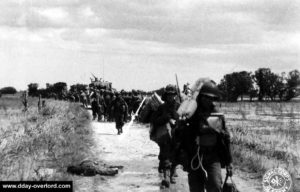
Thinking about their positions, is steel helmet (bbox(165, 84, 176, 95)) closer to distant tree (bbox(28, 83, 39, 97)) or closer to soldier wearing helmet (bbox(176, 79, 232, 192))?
soldier wearing helmet (bbox(176, 79, 232, 192))

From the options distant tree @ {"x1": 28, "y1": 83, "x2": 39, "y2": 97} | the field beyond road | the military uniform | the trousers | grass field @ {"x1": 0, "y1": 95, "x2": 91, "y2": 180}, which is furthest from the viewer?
distant tree @ {"x1": 28, "y1": 83, "x2": 39, "y2": 97}

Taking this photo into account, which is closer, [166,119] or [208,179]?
[208,179]

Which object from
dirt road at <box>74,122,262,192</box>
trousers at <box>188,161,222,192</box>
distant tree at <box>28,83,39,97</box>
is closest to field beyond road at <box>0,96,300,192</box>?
dirt road at <box>74,122,262,192</box>

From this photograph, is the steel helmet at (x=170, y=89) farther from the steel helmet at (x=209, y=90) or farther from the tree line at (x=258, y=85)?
the tree line at (x=258, y=85)

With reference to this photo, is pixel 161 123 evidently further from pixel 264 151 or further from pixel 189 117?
pixel 264 151

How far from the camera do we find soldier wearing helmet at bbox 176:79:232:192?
6715 millimetres

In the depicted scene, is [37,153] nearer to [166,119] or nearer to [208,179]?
[166,119]

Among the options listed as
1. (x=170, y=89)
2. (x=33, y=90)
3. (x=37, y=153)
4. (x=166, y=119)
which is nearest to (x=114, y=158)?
(x=37, y=153)

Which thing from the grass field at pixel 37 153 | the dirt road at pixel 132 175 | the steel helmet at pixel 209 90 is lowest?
the dirt road at pixel 132 175

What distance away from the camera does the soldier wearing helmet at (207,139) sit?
6.71 meters

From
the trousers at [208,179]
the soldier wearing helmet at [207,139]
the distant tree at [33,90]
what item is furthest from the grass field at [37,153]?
the distant tree at [33,90]

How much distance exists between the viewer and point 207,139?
6723 millimetres

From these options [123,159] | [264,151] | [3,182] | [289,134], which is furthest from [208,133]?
[289,134]

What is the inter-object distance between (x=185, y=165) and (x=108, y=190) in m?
2.84
